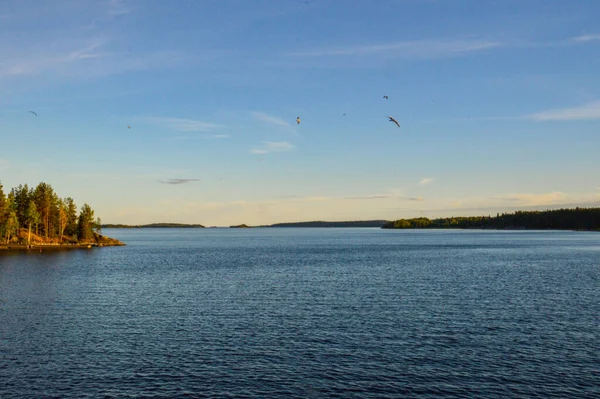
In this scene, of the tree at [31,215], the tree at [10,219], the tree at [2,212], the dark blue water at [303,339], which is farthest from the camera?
the tree at [31,215]

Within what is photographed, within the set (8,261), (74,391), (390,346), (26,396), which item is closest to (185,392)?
(74,391)

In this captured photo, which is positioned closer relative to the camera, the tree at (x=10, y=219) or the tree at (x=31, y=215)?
the tree at (x=10, y=219)

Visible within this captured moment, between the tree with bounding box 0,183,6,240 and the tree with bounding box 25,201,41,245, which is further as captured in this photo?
the tree with bounding box 25,201,41,245

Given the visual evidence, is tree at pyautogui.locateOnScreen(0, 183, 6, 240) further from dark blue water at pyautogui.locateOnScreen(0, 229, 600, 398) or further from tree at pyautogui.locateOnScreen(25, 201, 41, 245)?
dark blue water at pyautogui.locateOnScreen(0, 229, 600, 398)

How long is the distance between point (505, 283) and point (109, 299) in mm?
70893

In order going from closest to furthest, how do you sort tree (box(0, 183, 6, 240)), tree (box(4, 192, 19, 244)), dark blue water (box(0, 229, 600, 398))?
dark blue water (box(0, 229, 600, 398)), tree (box(0, 183, 6, 240)), tree (box(4, 192, 19, 244))

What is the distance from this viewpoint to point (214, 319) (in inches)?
2403

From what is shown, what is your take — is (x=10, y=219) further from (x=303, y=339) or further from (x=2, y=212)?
(x=303, y=339)

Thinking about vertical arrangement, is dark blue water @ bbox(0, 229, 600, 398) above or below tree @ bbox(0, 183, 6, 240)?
below

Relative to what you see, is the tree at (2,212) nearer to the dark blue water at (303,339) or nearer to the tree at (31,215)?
the tree at (31,215)

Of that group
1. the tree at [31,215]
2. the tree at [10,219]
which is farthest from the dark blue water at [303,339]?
the tree at [31,215]

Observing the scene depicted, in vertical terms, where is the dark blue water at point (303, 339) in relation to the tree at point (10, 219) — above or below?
below

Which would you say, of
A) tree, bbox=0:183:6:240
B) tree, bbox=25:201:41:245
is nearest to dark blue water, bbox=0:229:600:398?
tree, bbox=0:183:6:240

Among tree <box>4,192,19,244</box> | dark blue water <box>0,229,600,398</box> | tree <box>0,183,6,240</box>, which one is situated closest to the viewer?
dark blue water <box>0,229,600,398</box>
